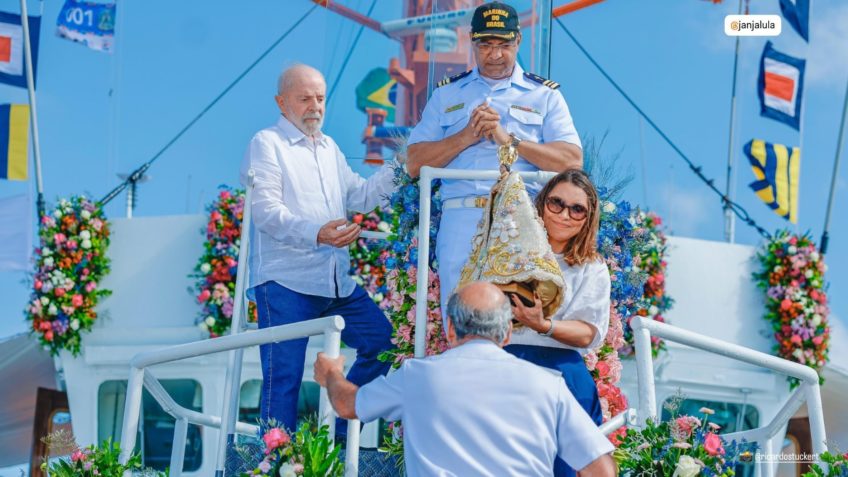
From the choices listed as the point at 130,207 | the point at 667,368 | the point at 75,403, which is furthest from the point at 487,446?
the point at 130,207

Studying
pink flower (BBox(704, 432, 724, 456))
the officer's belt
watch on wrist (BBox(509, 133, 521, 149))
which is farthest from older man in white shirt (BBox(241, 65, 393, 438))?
pink flower (BBox(704, 432, 724, 456))

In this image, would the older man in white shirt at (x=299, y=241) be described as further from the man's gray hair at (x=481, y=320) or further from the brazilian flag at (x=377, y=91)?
the brazilian flag at (x=377, y=91)

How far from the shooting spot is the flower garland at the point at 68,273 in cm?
1145

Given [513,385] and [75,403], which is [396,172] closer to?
[513,385]

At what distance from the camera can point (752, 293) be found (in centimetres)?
1197

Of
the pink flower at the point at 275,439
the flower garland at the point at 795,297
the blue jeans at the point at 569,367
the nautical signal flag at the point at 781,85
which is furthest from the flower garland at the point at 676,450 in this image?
the nautical signal flag at the point at 781,85

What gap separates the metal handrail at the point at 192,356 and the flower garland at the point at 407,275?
2.44 feet

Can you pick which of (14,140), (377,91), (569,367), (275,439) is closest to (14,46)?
(14,140)

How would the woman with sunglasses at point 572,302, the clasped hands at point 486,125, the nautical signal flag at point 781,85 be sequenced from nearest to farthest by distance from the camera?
the woman with sunglasses at point 572,302 → the clasped hands at point 486,125 → the nautical signal flag at point 781,85

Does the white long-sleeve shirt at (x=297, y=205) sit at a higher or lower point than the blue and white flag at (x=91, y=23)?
lower

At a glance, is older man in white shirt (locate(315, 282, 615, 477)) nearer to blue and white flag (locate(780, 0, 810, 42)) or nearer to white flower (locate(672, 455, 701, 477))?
white flower (locate(672, 455, 701, 477))

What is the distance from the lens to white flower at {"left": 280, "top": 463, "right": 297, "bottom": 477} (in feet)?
12.7

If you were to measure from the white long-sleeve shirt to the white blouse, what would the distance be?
1.55m

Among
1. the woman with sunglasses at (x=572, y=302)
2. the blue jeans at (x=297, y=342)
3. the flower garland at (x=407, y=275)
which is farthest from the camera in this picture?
the blue jeans at (x=297, y=342)
